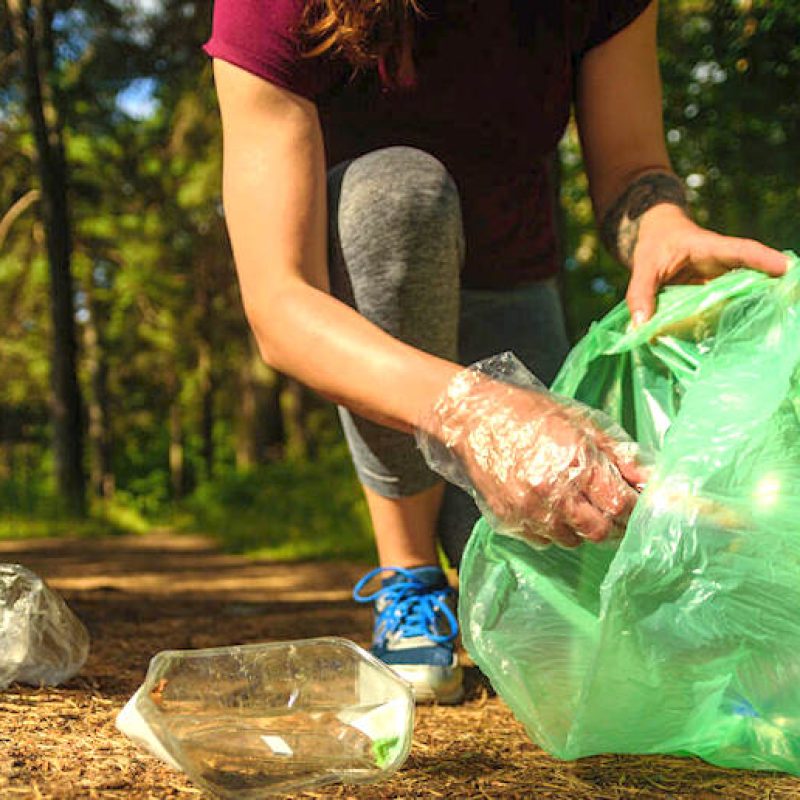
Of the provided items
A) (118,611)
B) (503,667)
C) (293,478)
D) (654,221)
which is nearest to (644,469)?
A: (503,667)

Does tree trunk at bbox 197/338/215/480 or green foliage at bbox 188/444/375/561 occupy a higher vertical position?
tree trunk at bbox 197/338/215/480

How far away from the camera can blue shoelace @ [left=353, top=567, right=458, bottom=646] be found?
1.62 meters

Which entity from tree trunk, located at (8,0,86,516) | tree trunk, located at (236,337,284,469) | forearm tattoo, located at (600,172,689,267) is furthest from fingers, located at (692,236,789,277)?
tree trunk, located at (236,337,284,469)

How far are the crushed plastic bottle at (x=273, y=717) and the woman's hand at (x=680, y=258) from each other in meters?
0.67

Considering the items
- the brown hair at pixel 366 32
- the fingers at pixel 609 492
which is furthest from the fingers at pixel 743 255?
the brown hair at pixel 366 32

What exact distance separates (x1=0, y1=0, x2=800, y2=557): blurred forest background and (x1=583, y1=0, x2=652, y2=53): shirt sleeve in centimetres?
300

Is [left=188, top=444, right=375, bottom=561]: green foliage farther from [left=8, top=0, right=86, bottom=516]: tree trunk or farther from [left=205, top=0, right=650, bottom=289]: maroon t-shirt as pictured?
[left=205, top=0, right=650, bottom=289]: maroon t-shirt

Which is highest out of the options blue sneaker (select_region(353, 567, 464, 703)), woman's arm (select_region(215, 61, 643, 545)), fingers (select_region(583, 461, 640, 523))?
woman's arm (select_region(215, 61, 643, 545))

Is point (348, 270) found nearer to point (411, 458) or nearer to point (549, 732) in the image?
point (411, 458)

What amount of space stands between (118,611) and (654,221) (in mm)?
1808

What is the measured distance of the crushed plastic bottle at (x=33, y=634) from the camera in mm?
1433

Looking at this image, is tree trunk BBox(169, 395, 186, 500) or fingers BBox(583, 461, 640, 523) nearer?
fingers BBox(583, 461, 640, 523)

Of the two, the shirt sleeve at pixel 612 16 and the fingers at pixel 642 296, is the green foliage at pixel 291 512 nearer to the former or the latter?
the shirt sleeve at pixel 612 16

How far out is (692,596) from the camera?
1.05 meters
